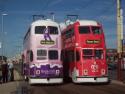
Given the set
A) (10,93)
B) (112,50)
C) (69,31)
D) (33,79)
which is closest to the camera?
(10,93)

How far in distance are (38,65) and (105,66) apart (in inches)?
189

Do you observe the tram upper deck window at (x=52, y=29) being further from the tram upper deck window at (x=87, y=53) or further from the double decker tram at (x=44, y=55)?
the tram upper deck window at (x=87, y=53)

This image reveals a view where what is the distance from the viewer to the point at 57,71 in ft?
105

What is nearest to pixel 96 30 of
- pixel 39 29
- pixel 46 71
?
pixel 39 29

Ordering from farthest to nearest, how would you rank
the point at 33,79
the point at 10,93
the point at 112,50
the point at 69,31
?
the point at 112,50 → the point at 69,31 → the point at 33,79 → the point at 10,93

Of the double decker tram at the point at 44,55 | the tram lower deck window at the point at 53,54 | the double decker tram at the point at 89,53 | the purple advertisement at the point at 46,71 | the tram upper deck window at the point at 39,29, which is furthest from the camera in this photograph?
the tram lower deck window at the point at 53,54

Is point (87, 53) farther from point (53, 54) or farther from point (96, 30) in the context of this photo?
point (53, 54)

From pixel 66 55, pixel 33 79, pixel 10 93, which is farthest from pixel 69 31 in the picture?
pixel 10 93

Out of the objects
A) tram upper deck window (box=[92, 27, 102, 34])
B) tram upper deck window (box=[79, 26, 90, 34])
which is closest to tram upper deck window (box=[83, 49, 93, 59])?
tram upper deck window (box=[79, 26, 90, 34])

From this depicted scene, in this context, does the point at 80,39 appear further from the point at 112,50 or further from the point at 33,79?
the point at 112,50

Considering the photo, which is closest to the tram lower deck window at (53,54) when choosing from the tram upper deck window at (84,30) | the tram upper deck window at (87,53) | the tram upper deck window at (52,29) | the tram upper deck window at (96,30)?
the tram upper deck window at (52,29)

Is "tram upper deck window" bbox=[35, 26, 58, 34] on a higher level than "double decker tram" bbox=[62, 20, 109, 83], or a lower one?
higher

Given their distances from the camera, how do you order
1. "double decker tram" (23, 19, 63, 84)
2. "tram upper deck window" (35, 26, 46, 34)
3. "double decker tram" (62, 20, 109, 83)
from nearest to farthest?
"double decker tram" (23, 19, 63, 84)
"double decker tram" (62, 20, 109, 83)
"tram upper deck window" (35, 26, 46, 34)

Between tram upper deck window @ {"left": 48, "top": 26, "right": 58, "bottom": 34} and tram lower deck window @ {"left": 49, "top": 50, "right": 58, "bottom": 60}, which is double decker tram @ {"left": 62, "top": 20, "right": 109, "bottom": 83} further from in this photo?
tram lower deck window @ {"left": 49, "top": 50, "right": 58, "bottom": 60}
